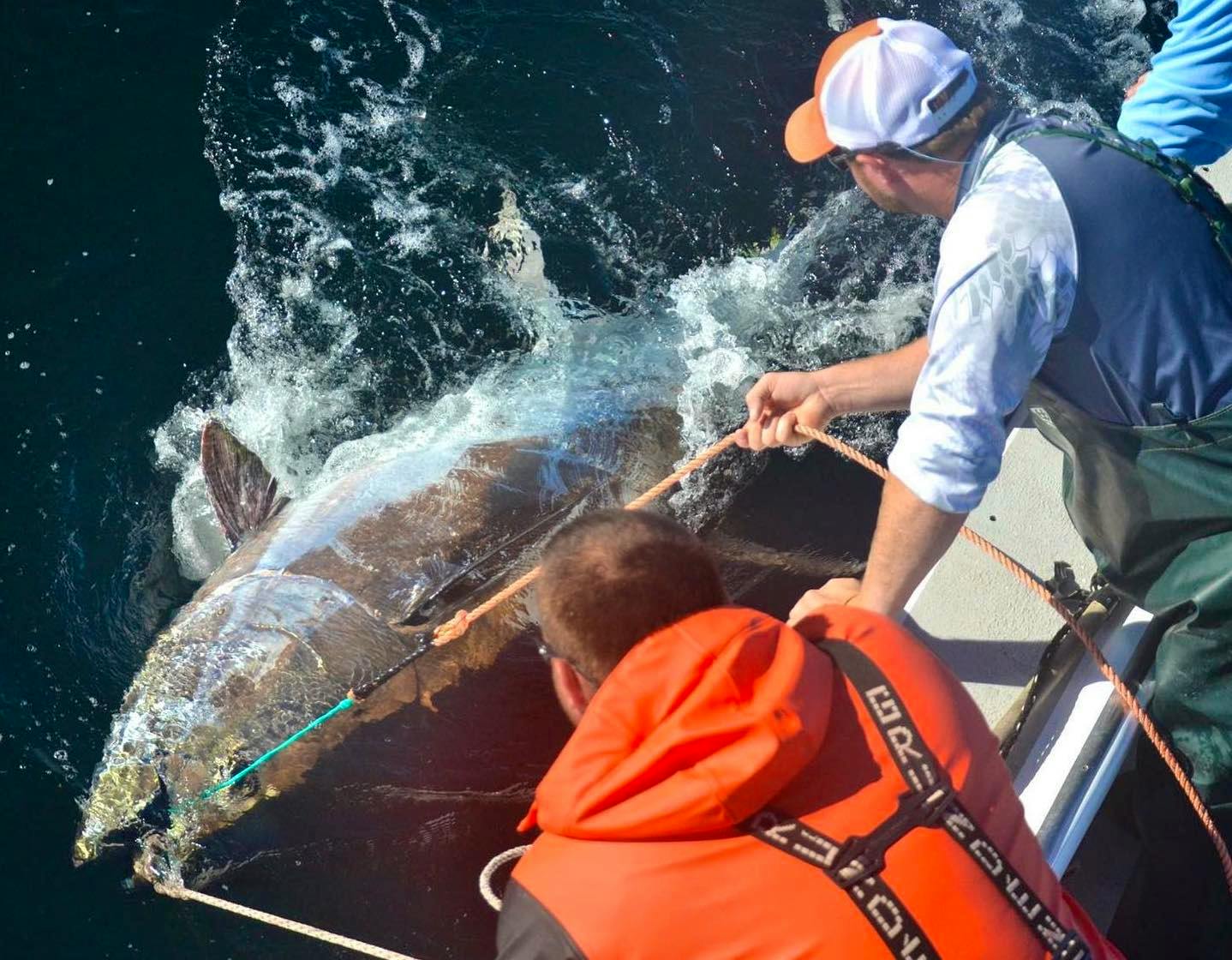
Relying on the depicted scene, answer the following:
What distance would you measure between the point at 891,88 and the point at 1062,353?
69 cm

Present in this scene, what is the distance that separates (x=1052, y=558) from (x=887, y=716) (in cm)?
188

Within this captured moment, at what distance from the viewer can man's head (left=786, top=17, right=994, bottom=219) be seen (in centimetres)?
230

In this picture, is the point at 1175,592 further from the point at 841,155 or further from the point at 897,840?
the point at 897,840

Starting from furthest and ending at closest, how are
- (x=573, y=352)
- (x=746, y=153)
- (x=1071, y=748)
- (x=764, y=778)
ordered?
(x=746, y=153), (x=573, y=352), (x=1071, y=748), (x=764, y=778)

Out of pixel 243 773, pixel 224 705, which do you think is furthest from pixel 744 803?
pixel 224 705

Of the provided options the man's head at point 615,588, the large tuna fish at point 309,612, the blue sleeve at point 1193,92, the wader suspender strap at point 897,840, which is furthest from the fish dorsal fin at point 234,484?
the blue sleeve at point 1193,92

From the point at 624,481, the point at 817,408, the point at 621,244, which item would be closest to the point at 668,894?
the point at 817,408

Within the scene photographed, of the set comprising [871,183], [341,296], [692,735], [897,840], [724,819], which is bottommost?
[897,840]

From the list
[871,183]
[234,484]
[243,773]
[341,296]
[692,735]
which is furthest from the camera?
[341,296]

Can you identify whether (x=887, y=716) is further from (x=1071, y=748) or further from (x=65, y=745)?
(x=65, y=745)

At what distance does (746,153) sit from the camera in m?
5.12

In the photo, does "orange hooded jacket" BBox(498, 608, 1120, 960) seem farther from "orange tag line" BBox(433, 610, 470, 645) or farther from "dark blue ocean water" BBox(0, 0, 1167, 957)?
"dark blue ocean water" BBox(0, 0, 1167, 957)

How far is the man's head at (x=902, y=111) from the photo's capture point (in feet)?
7.54

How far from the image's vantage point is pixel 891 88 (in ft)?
7.56
